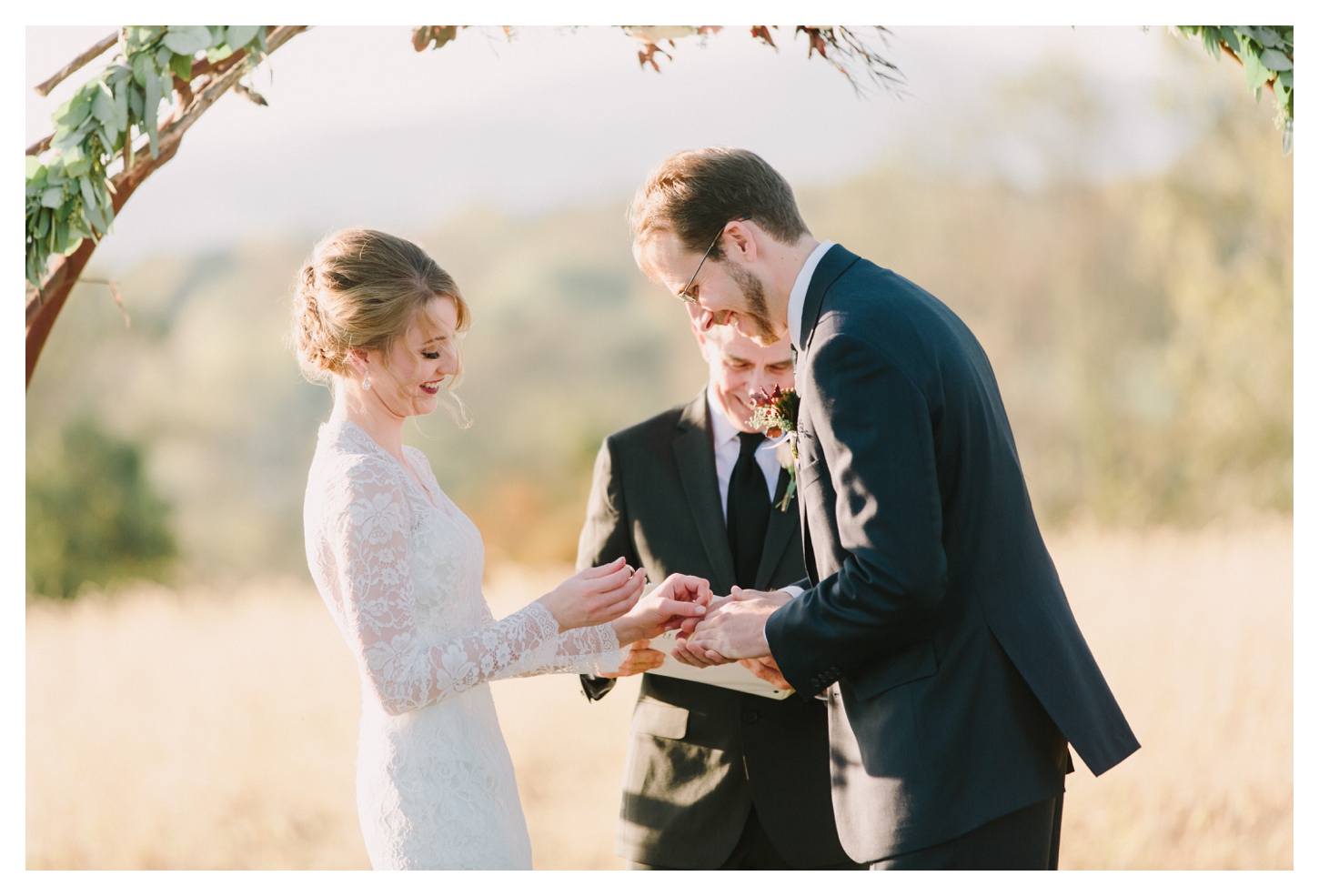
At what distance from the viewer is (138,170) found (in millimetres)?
2838

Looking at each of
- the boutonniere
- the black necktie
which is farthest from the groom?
the black necktie

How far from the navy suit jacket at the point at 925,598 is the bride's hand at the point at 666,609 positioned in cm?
59

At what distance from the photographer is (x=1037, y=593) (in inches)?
86.1

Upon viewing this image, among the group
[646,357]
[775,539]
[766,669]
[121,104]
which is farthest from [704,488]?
[646,357]

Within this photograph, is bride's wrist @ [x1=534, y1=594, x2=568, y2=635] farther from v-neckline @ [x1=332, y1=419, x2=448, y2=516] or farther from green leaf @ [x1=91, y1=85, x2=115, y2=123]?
green leaf @ [x1=91, y1=85, x2=115, y2=123]

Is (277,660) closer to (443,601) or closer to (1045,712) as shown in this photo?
(443,601)

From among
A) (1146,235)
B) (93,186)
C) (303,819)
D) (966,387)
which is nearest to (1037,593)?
(966,387)

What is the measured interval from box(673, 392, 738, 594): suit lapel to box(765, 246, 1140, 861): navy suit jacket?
88 centimetres

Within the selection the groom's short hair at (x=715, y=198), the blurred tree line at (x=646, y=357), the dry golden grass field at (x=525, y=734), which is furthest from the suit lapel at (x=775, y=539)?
the blurred tree line at (x=646, y=357)

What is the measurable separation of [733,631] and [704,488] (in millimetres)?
746

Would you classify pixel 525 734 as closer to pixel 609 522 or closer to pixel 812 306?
pixel 609 522

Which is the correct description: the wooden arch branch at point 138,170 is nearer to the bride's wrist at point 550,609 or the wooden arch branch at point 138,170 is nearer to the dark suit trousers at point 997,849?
the bride's wrist at point 550,609

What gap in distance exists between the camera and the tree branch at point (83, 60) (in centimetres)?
263

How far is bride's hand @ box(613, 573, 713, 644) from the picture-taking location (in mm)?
2814
